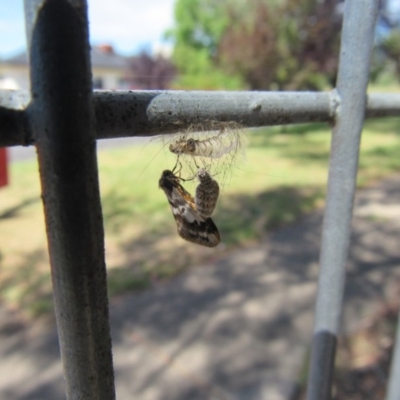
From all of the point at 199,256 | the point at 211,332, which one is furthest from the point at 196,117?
the point at 199,256

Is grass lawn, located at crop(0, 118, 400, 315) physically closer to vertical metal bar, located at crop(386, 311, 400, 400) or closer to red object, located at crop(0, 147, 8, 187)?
red object, located at crop(0, 147, 8, 187)

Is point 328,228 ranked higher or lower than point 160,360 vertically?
higher

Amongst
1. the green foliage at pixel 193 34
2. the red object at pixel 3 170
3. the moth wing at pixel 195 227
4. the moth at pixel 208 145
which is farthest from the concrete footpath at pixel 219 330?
the green foliage at pixel 193 34

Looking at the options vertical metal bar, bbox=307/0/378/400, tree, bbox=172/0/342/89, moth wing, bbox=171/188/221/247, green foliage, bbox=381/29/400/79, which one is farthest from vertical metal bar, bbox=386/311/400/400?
green foliage, bbox=381/29/400/79

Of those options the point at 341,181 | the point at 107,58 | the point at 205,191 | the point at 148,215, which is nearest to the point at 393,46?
the point at 148,215

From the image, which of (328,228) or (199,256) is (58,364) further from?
(328,228)

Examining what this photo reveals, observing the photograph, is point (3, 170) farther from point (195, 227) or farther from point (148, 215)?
point (148, 215)

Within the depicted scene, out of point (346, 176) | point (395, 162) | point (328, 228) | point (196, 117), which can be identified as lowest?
point (395, 162)
